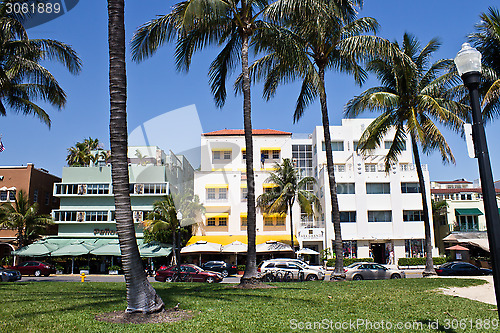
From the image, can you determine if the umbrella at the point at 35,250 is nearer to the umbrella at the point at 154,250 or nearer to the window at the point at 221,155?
the umbrella at the point at 154,250

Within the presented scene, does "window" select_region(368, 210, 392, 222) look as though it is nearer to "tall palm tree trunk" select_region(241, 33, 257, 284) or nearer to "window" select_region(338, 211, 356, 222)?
"window" select_region(338, 211, 356, 222)

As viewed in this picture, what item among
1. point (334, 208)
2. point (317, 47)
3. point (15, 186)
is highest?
point (317, 47)

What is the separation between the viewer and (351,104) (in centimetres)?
2656

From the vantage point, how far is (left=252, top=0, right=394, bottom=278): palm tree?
16812mm

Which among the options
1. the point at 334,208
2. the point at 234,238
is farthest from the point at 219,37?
the point at 234,238

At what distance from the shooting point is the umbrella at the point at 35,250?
3944 centimetres

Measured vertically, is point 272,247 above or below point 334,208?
below

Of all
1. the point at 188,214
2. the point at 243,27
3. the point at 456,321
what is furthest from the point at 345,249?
the point at 456,321

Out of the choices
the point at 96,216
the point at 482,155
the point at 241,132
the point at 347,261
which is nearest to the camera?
the point at 482,155

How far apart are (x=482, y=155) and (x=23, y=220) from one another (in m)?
45.1

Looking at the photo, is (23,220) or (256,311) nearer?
(256,311)

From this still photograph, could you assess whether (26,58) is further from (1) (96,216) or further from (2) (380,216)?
(2) (380,216)

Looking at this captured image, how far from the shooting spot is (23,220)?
139ft

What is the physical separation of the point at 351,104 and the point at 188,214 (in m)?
22.9
